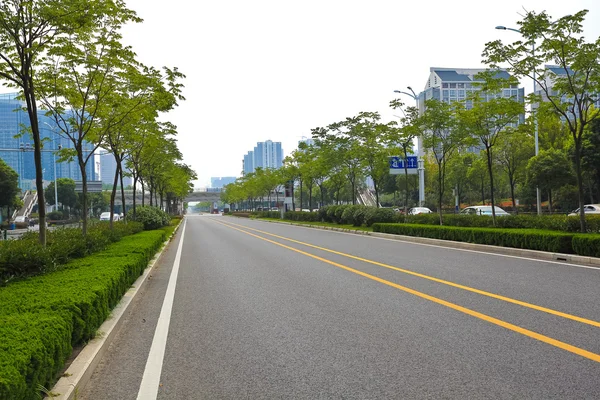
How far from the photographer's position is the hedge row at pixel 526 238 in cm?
1158

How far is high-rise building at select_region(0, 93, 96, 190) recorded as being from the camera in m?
24.0

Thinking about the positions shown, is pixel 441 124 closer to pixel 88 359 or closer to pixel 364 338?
pixel 364 338

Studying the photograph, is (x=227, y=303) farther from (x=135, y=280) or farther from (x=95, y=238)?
(x=95, y=238)

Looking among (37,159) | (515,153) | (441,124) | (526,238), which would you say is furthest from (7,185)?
(526,238)

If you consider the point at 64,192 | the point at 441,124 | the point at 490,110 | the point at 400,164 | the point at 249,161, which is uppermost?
the point at 249,161

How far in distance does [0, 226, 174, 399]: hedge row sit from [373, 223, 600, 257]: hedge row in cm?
1023

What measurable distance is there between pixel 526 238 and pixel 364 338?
33.2 feet

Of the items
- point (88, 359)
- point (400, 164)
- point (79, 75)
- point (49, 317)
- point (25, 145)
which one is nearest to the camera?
point (49, 317)

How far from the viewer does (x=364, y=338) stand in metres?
5.30

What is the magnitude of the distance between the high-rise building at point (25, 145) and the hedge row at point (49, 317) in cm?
985

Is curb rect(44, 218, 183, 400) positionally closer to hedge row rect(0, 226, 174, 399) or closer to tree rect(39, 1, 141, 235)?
hedge row rect(0, 226, 174, 399)

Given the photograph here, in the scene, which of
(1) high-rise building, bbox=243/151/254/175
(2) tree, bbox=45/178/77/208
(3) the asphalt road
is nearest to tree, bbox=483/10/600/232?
(3) the asphalt road

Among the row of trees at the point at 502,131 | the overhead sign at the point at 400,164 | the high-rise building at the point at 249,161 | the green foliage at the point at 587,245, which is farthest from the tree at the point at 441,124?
the high-rise building at the point at 249,161

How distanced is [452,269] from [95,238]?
8.19 metres
